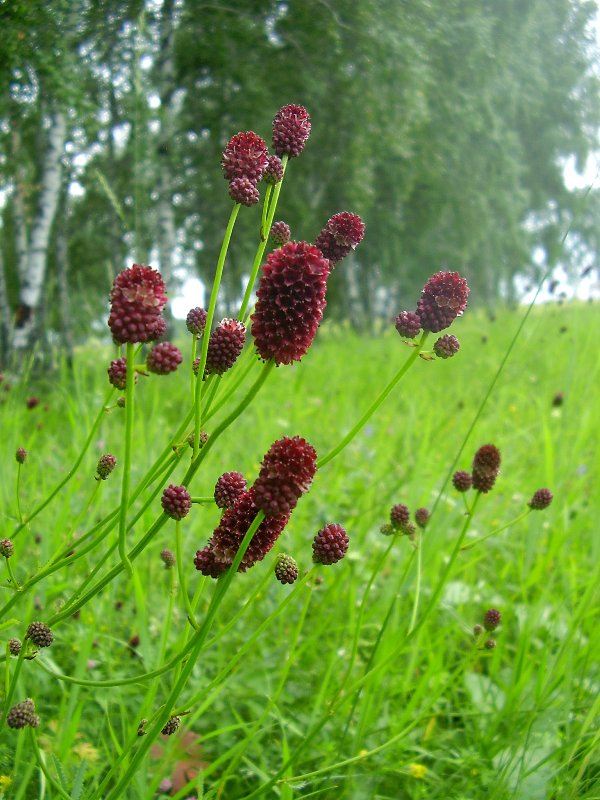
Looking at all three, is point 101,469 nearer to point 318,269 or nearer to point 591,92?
point 318,269

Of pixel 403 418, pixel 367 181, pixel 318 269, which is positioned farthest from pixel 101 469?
pixel 367 181

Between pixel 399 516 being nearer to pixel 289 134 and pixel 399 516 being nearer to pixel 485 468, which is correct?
pixel 485 468

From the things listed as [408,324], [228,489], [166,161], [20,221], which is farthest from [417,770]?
[166,161]

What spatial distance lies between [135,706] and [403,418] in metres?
2.62

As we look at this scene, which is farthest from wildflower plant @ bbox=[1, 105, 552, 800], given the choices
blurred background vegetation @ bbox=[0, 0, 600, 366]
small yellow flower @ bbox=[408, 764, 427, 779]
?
blurred background vegetation @ bbox=[0, 0, 600, 366]

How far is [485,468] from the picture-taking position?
131cm

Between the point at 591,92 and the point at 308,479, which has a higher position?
the point at 591,92

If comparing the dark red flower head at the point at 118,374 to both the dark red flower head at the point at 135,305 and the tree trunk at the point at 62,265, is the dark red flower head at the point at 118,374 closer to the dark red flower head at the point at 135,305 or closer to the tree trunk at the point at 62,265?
the dark red flower head at the point at 135,305

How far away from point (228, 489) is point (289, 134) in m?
0.50

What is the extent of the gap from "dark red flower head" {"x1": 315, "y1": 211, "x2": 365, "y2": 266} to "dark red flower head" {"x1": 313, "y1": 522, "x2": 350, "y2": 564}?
15.2 inches

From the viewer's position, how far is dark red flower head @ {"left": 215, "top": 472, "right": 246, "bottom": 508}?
37.7 inches

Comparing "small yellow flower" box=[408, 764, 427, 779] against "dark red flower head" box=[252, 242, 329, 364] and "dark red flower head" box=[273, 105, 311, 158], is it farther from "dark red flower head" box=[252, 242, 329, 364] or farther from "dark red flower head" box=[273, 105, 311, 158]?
"dark red flower head" box=[273, 105, 311, 158]

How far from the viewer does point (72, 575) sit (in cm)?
191

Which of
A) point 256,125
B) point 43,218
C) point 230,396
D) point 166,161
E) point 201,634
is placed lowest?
point 201,634
